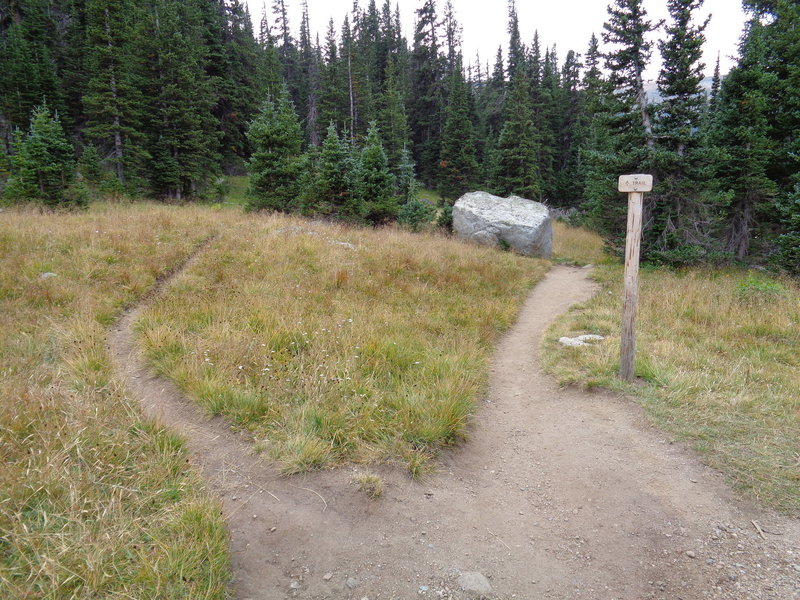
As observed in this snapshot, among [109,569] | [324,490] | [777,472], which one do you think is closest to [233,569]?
[109,569]

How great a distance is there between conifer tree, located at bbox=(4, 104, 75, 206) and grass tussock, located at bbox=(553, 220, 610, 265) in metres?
20.2

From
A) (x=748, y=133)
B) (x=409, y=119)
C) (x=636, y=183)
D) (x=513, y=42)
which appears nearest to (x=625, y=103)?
(x=748, y=133)

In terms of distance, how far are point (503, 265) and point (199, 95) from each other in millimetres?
24425

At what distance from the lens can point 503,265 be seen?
14539 millimetres

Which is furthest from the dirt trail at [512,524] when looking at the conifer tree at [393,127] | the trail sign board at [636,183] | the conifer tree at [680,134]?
the conifer tree at [393,127]

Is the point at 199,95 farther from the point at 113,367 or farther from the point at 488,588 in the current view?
the point at 488,588

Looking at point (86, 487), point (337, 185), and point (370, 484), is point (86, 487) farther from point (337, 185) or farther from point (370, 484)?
point (337, 185)

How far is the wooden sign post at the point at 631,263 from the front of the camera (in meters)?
6.05

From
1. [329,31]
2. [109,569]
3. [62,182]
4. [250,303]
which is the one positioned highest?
[329,31]

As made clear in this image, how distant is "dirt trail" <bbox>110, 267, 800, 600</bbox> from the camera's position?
3.22m

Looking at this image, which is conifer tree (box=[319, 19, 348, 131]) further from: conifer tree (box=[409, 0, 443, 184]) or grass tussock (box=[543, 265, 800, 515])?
grass tussock (box=[543, 265, 800, 515])

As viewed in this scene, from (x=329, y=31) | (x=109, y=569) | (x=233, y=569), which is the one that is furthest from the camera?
(x=329, y=31)

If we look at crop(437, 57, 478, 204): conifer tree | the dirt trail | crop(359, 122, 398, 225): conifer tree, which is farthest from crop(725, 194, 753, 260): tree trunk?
crop(437, 57, 478, 204): conifer tree

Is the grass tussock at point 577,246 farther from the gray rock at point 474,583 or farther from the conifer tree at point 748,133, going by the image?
the gray rock at point 474,583
